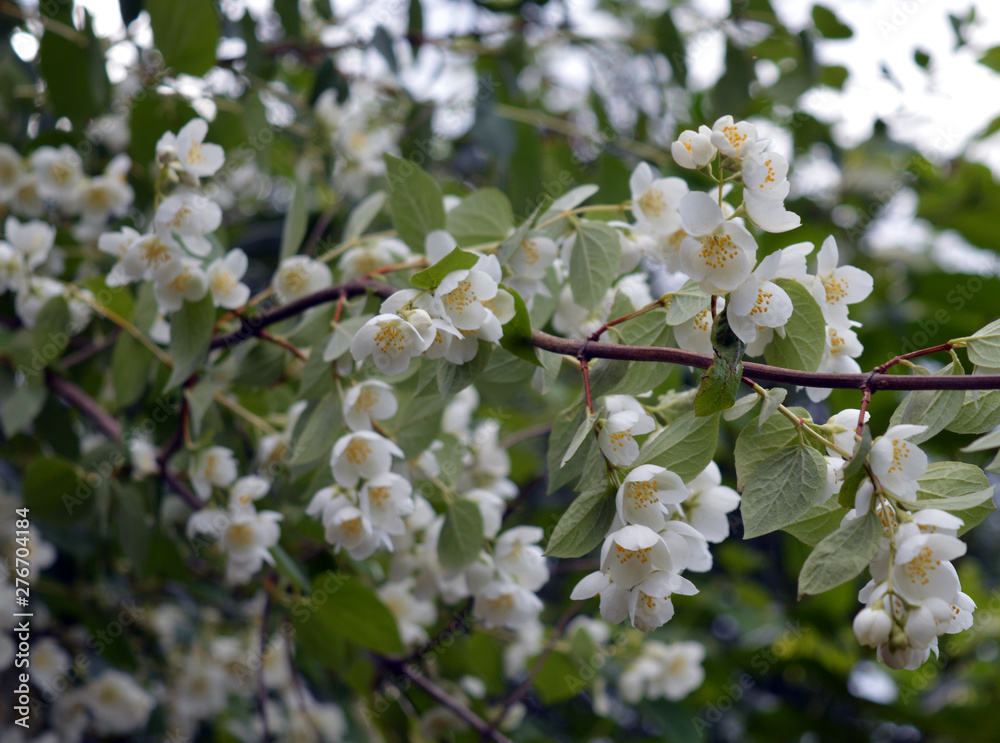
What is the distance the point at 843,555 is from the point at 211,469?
2.88 feet

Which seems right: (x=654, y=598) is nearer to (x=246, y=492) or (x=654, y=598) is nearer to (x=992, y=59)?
(x=246, y=492)

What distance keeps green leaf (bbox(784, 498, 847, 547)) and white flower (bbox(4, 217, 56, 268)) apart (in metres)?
1.29

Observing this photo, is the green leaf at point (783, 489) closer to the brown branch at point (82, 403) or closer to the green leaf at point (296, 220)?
the green leaf at point (296, 220)

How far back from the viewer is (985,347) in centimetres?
69

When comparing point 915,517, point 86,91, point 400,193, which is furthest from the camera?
point 86,91

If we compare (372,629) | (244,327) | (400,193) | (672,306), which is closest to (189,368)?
(244,327)

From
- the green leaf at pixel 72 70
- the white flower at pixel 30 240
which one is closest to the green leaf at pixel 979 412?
the white flower at pixel 30 240

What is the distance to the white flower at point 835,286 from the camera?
81 centimetres

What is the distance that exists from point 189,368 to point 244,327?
93 mm

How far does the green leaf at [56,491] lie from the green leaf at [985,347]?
134cm

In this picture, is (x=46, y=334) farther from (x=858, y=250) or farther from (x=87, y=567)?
(x=858, y=250)

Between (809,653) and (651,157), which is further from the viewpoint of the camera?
(809,653)

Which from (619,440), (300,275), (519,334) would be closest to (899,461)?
(619,440)

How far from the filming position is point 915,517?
0.63 m
